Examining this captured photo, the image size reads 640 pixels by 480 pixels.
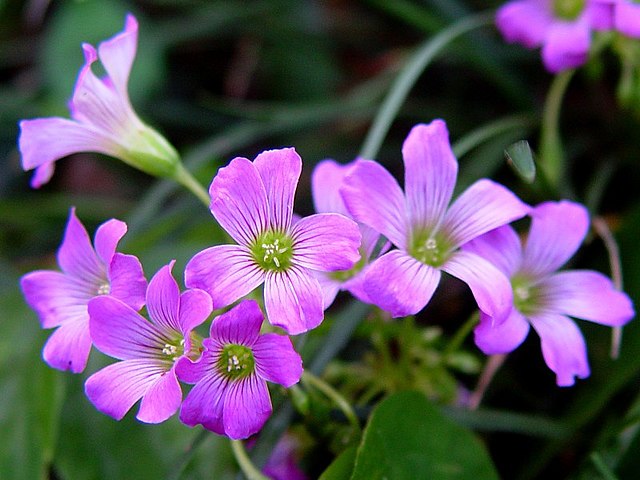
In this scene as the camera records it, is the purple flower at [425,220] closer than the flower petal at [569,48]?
Yes

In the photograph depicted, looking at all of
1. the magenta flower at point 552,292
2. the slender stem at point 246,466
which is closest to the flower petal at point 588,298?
the magenta flower at point 552,292

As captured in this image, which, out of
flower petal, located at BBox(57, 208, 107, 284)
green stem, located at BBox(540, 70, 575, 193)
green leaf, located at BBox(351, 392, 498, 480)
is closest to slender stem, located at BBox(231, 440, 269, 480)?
green leaf, located at BBox(351, 392, 498, 480)

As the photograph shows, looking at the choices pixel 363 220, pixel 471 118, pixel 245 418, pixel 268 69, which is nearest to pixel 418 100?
pixel 471 118

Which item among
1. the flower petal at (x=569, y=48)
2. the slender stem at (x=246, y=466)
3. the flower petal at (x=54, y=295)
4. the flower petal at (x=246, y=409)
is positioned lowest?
the slender stem at (x=246, y=466)

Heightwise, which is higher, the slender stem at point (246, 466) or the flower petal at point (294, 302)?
the flower petal at point (294, 302)

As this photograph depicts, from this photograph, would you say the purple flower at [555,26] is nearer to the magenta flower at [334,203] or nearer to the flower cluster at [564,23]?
the flower cluster at [564,23]

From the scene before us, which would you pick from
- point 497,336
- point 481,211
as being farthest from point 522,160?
point 497,336

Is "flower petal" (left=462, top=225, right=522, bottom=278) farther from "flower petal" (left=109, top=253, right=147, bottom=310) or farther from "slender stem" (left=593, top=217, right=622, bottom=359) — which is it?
"flower petal" (left=109, top=253, right=147, bottom=310)

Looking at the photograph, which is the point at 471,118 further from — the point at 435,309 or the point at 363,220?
the point at 363,220
